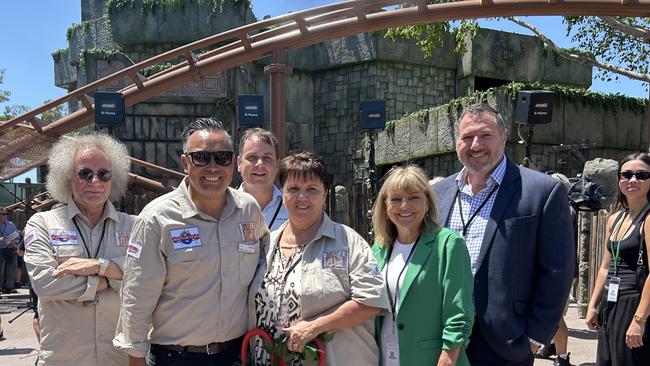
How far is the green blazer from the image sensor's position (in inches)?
103

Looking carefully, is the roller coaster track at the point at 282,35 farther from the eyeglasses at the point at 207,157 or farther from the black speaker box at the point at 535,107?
the eyeglasses at the point at 207,157

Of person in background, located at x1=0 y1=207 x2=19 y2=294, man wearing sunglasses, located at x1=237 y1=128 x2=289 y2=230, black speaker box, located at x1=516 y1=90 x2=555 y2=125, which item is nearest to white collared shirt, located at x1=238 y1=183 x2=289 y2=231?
man wearing sunglasses, located at x1=237 y1=128 x2=289 y2=230

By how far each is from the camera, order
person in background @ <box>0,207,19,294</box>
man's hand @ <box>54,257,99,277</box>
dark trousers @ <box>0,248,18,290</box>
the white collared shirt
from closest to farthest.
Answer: man's hand @ <box>54,257,99,277</box>
the white collared shirt
person in background @ <box>0,207,19,294</box>
dark trousers @ <box>0,248,18,290</box>

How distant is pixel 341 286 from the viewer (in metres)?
2.58

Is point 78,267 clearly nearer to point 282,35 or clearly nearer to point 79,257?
point 79,257

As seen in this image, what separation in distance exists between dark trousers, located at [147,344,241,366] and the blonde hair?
2.94 feet

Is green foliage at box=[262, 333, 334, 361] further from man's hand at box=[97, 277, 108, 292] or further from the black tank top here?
the black tank top

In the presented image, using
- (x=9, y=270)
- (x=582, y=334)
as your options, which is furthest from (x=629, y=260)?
(x=9, y=270)

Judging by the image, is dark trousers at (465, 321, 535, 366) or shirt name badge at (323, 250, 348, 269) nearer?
shirt name badge at (323, 250, 348, 269)

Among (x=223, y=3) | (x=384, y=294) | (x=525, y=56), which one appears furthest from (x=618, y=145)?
(x=384, y=294)

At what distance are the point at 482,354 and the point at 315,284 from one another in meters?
0.92

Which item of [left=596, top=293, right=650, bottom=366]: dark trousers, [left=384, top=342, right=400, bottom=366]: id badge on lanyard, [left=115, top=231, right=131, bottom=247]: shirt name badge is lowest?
[left=596, top=293, right=650, bottom=366]: dark trousers

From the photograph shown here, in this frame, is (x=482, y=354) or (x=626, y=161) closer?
(x=482, y=354)

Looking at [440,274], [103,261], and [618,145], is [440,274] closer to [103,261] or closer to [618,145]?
[103,261]
